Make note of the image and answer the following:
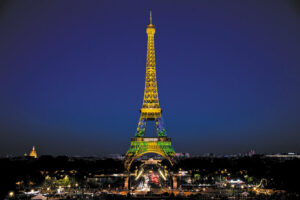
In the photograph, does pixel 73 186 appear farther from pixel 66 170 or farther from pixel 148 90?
pixel 148 90

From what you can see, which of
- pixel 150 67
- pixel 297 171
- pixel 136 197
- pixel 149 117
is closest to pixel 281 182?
pixel 297 171

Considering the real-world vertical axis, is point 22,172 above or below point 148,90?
below

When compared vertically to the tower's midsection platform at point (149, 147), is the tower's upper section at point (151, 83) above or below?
above

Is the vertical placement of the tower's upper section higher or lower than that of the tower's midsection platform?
higher

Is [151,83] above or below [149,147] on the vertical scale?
above
